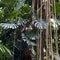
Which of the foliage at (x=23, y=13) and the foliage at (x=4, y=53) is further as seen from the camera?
the foliage at (x=23, y=13)

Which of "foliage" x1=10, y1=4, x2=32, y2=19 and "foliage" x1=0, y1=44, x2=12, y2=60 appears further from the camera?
"foliage" x1=10, y1=4, x2=32, y2=19

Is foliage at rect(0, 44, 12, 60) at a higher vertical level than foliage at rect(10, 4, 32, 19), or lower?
lower

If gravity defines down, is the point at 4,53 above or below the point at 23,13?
below

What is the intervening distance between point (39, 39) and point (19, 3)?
44cm

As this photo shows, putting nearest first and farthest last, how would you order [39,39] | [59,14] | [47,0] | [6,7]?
1. [47,0]
2. [39,39]
3. [59,14]
4. [6,7]

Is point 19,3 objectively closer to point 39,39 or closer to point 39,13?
point 39,13

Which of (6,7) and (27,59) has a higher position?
(6,7)

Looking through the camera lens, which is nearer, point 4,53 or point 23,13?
point 4,53

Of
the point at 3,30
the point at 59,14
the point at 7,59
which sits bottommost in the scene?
the point at 7,59

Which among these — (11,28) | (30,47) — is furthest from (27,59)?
(11,28)

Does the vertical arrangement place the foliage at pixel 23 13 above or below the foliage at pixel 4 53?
above

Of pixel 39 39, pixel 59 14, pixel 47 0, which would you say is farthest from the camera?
pixel 59 14

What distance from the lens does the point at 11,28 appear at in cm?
214

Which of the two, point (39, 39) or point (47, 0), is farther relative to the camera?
point (39, 39)
